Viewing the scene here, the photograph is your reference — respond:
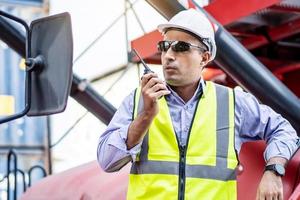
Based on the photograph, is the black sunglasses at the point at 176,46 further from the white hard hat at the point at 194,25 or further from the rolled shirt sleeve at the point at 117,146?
the rolled shirt sleeve at the point at 117,146

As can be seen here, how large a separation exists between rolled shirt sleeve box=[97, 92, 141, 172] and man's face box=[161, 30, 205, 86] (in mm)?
206

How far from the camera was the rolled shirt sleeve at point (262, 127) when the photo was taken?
2.63 meters

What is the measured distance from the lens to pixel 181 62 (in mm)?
2525

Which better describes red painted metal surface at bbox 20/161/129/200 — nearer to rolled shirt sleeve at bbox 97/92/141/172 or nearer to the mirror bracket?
rolled shirt sleeve at bbox 97/92/141/172

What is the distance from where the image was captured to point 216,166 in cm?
252

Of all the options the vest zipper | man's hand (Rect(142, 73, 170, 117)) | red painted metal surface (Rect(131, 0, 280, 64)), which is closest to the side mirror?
man's hand (Rect(142, 73, 170, 117))

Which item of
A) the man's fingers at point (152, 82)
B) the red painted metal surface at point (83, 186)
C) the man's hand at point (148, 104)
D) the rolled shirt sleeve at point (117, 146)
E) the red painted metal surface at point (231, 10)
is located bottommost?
the red painted metal surface at point (83, 186)

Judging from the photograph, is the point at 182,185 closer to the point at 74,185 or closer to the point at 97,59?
the point at 74,185

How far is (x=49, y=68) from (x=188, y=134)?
590mm

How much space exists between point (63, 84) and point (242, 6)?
254 cm

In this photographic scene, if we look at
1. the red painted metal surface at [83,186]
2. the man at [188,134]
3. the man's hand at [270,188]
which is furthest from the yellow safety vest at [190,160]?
the red painted metal surface at [83,186]

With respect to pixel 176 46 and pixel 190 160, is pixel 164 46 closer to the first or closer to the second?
pixel 176 46

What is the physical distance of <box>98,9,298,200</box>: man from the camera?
245cm

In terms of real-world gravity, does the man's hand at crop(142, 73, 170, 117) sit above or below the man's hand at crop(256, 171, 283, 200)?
above
